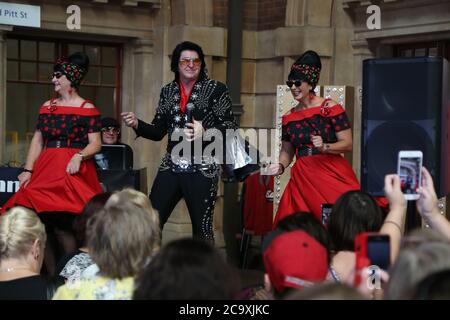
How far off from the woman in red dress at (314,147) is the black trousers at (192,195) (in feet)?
1.43

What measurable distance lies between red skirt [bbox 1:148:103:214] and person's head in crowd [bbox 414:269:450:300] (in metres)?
3.73

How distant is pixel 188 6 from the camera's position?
926cm

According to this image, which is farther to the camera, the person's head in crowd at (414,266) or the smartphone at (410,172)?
the smartphone at (410,172)

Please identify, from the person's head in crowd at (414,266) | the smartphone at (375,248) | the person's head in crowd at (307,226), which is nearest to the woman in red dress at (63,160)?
the person's head in crowd at (307,226)

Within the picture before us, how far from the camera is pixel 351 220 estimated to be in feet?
12.3

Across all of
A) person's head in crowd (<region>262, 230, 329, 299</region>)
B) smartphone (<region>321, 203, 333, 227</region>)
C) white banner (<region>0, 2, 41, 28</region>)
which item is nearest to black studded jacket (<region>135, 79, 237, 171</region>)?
smartphone (<region>321, 203, 333, 227</region>)

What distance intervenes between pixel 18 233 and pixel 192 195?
7.12 ft

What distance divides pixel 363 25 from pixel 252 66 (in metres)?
1.46

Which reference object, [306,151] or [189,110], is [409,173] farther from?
[189,110]

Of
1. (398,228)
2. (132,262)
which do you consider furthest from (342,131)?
(132,262)

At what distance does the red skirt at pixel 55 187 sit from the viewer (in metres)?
5.65

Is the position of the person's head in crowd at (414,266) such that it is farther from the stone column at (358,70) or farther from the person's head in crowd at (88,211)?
the stone column at (358,70)
